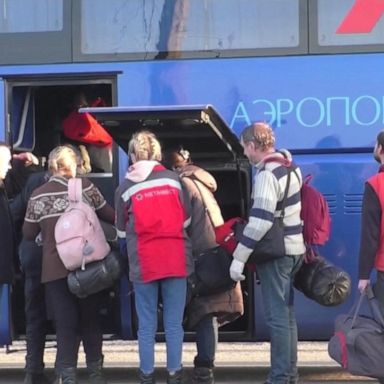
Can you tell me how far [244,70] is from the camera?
5.93 m

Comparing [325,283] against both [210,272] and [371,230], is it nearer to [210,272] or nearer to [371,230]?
[371,230]

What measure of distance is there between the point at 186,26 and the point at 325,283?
88.0 inches

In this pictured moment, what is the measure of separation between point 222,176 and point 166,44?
1.17 metres

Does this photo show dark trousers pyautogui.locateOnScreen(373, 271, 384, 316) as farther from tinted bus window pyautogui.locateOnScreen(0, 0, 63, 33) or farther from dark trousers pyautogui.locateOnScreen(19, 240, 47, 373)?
tinted bus window pyautogui.locateOnScreen(0, 0, 63, 33)

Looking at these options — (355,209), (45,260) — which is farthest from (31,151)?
(355,209)

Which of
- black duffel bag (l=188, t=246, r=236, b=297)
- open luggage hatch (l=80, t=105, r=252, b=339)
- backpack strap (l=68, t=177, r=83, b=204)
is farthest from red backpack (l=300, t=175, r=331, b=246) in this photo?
backpack strap (l=68, t=177, r=83, b=204)

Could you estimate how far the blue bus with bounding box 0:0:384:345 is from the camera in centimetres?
589

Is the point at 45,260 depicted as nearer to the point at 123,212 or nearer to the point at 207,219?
the point at 123,212

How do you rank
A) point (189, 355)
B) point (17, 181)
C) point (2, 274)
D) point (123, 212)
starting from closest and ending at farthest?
point (123, 212) → point (2, 274) → point (17, 181) → point (189, 355)

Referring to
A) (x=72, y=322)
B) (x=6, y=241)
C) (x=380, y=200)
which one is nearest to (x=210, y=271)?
(x=72, y=322)

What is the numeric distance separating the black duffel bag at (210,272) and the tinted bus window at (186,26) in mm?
1587

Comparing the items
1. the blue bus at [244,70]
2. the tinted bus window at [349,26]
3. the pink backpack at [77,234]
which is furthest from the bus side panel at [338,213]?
the pink backpack at [77,234]

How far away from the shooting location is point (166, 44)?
19.6 ft

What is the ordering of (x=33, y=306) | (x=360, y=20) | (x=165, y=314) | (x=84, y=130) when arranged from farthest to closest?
(x=84, y=130), (x=360, y=20), (x=33, y=306), (x=165, y=314)
